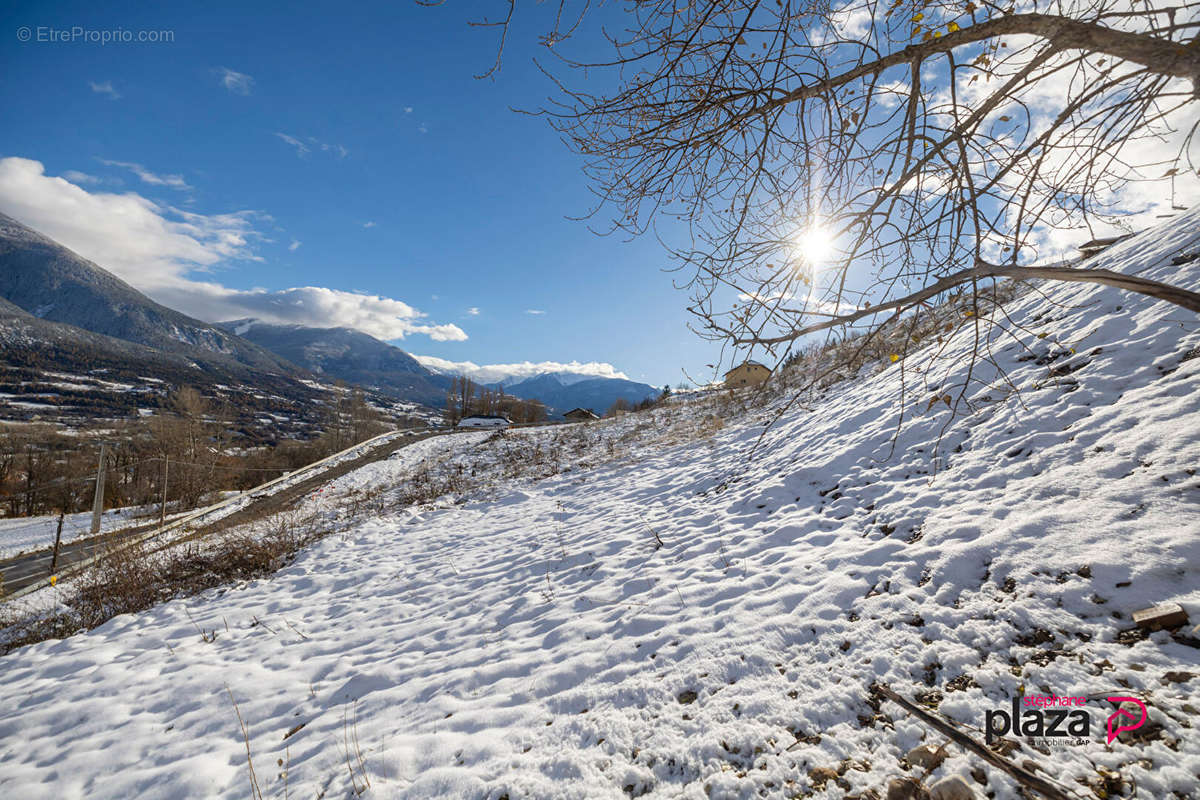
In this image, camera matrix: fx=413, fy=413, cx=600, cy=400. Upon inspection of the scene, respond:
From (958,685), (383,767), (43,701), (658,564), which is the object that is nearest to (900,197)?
(958,685)

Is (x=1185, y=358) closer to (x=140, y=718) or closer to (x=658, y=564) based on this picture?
(x=658, y=564)

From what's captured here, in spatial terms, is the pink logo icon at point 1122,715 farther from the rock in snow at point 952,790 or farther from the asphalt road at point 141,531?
the asphalt road at point 141,531

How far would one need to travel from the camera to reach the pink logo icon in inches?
66.7

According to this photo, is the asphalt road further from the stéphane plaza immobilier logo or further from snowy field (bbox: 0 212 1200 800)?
the stéphane plaza immobilier logo

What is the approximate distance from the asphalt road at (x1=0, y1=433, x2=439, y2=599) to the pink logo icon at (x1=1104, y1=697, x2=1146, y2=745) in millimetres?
15281

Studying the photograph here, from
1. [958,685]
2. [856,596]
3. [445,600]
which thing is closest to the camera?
[958,685]

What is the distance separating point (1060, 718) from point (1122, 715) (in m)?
0.20

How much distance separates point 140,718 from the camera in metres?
3.60

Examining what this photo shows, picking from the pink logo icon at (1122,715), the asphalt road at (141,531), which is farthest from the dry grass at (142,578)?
the pink logo icon at (1122,715)

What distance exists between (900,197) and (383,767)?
4662mm

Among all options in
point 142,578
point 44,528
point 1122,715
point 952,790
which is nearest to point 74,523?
point 44,528

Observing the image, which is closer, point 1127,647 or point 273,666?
point 1127,647

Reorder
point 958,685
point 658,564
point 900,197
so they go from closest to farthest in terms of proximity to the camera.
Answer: point 958,685
point 900,197
point 658,564

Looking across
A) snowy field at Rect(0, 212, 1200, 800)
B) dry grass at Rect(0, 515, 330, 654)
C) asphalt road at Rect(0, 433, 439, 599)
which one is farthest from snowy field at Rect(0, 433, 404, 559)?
snowy field at Rect(0, 212, 1200, 800)
